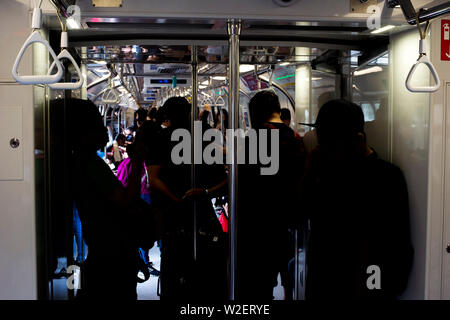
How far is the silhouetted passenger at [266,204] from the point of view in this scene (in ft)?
8.11

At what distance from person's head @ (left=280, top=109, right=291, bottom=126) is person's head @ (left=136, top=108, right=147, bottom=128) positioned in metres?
0.83

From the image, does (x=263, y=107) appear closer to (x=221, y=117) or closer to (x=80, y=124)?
(x=221, y=117)

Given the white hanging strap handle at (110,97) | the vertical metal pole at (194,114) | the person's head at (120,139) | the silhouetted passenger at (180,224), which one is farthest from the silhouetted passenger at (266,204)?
the white hanging strap handle at (110,97)

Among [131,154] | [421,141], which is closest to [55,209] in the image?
[131,154]

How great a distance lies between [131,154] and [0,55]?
0.84 meters

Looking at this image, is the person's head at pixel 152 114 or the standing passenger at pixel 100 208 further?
the person's head at pixel 152 114

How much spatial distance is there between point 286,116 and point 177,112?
67 centimetres

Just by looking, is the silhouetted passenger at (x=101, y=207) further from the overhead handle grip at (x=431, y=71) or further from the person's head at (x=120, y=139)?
the overhead handle grip at (x=431, y=71)

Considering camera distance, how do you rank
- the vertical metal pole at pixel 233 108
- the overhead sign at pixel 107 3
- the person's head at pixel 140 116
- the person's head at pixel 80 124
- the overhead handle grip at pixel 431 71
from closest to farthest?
1. the overhead handle grip at pixel 431 71
2. the overhead sign at pixel 107 3
3. the vertical metal pole at pixel 233 108
4. the person's head at pixel 80 124
5. the person's head at pixel 140 116

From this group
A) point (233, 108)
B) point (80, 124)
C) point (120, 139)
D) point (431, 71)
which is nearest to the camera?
point (431, 71)

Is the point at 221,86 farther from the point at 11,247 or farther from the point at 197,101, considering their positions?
the point at 11,247

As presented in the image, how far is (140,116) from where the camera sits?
2.60 metres

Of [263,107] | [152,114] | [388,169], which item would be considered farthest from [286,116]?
[152,114]

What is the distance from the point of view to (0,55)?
1995 mm
